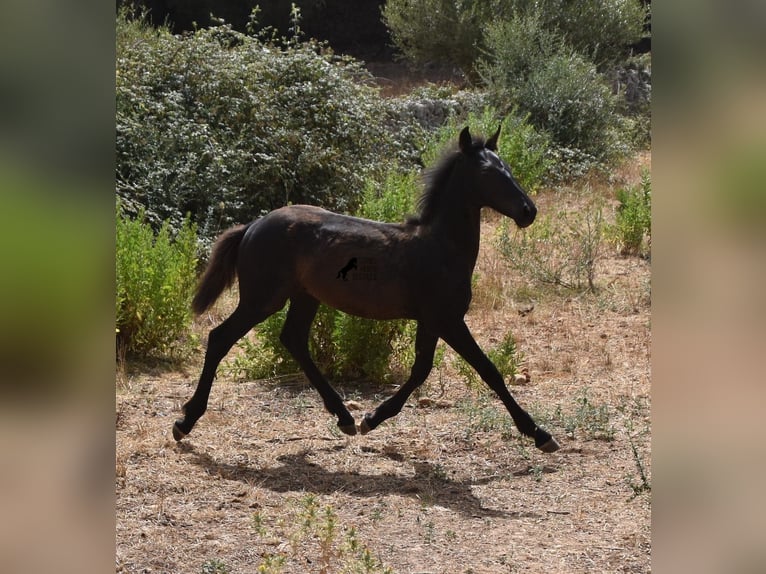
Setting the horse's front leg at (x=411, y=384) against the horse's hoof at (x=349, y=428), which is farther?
the horse's hoof at (x=349, y=428)

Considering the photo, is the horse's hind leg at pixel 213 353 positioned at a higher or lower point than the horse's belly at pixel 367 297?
lower

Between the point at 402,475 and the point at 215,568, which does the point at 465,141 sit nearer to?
the point at 402,475

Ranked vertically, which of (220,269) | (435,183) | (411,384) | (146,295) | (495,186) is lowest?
(146,295)

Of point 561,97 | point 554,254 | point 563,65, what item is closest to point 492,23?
point 563,65

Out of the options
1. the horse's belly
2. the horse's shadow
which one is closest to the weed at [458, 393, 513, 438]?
the horse's shadow

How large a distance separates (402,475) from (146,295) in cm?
316

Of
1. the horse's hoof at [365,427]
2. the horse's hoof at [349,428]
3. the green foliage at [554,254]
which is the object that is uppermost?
the horse's hoof at [365,427]

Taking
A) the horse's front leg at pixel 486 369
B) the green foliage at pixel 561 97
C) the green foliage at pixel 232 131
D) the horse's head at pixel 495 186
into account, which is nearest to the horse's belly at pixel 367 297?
the horse's front leg at pixel 486 369

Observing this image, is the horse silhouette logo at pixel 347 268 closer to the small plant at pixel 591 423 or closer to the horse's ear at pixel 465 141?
the horse's ear at pixel 465 141

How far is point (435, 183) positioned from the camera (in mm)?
5355

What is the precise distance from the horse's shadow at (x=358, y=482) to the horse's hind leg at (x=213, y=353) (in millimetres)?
202

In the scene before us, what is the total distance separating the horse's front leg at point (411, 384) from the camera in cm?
534
